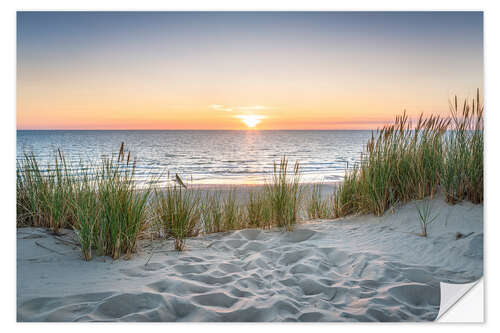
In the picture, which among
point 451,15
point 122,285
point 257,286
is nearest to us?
point 122,285

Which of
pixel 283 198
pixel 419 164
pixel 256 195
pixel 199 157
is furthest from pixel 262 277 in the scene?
pixel 199 157

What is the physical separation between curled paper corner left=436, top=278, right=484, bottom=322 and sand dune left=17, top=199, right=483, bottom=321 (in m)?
0.04

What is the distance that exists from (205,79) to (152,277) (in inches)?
88.0

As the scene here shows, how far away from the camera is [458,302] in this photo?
6.30 ft

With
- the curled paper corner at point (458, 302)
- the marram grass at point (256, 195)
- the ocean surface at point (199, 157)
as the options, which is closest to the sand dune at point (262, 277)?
the curled paper corner at point (458, 302)

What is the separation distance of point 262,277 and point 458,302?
1.22m

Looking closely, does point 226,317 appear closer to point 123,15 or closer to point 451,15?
point 123,15

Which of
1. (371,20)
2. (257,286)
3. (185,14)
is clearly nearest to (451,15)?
(371,20)

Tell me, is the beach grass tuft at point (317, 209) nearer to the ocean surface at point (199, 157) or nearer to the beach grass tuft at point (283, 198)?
the beach grass tuft at point (283, 198)

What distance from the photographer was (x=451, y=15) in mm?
2396

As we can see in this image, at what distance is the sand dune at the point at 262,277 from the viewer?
1.65 meters

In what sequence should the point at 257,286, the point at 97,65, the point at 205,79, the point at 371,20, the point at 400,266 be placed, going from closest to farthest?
the point at 257,286 < the point at 400,266 < the point at 371,20 < the point at 97,65 < the point at 205,79

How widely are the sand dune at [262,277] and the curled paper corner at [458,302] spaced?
44mm
